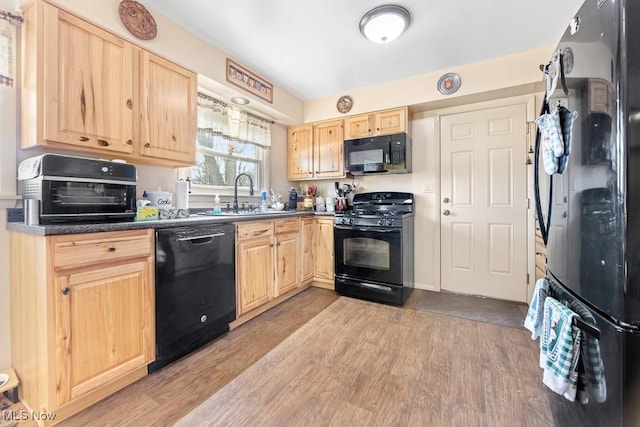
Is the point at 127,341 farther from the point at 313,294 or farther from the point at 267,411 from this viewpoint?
the point at 313,294

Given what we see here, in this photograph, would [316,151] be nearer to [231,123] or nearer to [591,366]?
[231,123]

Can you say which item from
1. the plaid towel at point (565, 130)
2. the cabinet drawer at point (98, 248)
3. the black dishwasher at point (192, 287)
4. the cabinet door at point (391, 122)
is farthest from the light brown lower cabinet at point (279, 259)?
the plaid towel at point (565, 130)

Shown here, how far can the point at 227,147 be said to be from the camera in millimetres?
2961

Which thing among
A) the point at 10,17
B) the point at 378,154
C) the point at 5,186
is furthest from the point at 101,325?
the point at 378,154

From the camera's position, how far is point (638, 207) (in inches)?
24.7

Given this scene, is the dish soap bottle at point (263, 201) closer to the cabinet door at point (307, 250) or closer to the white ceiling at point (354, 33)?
the cabinet door at point (307, 250)

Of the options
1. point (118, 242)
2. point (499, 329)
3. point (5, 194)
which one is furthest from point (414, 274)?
point (5, 194)

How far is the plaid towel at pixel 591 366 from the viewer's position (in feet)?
2.31

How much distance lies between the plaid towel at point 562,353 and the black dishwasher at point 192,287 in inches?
72.5

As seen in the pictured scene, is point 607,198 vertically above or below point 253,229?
above

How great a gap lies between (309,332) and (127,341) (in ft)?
3.94

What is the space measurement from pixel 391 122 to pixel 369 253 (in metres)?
1.51

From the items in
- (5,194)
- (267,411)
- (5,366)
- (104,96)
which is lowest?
(267,411)

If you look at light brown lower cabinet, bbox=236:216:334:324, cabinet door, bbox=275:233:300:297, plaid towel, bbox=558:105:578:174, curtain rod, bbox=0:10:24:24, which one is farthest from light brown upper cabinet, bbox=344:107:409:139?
curtain rod, bbox=0:10:24:24
